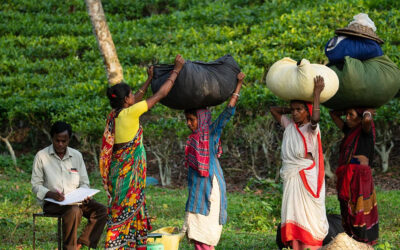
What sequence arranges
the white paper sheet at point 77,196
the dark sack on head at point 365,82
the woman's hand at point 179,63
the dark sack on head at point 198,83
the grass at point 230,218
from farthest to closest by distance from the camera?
the grass at point 230,218 < the white paper sheet at point 77,196 < the dark sack on head at point 365,82 < the dark sack on head at point 198,83 < the woman's hand at point 179,63

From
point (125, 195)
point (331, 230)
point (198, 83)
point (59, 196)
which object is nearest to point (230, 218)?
point (331, 230)

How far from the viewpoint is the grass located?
7.18 meters

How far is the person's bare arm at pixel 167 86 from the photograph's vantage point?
5.51 meters

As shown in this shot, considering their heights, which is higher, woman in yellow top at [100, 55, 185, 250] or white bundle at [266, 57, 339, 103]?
white bundle at [266, 57, 339, 103]

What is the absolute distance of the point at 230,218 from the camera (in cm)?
856

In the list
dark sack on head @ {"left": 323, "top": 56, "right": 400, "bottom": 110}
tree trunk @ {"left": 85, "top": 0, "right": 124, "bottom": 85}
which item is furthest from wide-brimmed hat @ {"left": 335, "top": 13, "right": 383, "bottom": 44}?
tree trunk @ {"left": 85, "top": 0, "right": 124, "bottom": 85}

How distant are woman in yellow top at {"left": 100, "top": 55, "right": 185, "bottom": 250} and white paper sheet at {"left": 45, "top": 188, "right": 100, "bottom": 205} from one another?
65 cm

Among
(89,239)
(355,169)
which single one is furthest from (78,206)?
(355,169)

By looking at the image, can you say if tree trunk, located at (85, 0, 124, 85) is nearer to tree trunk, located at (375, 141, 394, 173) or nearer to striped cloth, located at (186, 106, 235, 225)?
tree trunk, located at (375, 141, 394, 173)

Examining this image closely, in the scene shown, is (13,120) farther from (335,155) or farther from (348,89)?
(348,89)

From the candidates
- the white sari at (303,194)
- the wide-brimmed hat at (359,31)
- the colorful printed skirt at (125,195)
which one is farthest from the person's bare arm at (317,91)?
the colorful printed skirt at (125,195)

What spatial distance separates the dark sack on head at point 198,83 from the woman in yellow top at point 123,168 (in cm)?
13

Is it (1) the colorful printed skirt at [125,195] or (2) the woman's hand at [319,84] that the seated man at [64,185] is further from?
(2) the woman's hand at [319,84]

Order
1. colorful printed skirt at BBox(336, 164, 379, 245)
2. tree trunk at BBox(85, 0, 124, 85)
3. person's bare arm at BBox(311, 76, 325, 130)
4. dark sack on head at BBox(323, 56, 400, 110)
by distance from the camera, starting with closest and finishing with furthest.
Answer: person's bare arm at BBox(311, 76, 325, 130) < dark sack on head at BBox(323, 56, 400, 110) < colorful printed skirt at BBox(336, 164, 379, 245) < tree trunk at BBox(85, 0, 124, 85)
